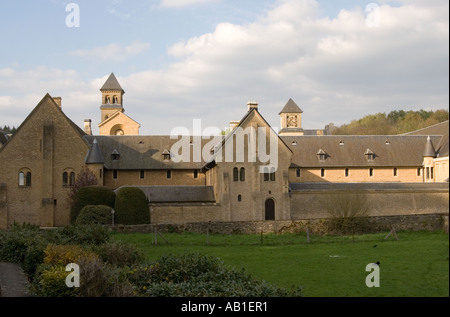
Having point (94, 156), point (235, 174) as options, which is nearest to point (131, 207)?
point (94, 156)

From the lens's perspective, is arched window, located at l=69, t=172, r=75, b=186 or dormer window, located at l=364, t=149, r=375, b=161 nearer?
arched window, located at l=69, t=172, r=75, b=186

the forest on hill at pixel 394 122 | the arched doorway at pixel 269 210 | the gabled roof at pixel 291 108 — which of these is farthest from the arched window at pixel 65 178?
the forest on hill at pixel 394 122

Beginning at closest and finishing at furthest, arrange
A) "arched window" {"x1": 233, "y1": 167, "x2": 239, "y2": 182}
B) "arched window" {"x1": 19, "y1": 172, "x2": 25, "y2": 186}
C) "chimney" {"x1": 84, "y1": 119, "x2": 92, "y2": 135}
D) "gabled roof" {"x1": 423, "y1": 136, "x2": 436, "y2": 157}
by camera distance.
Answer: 1. "arched window" {"x1": 233, "y1": 167, "x2": 239, "y2": 182}
2. "arched window" {"x1": 19, "y1": 172, "x2": 25, "y2": 186}
3. "gabled roof" {"x1": 423, "y1": 136, "x2": 436, "y2": 157}
4. "chimney" {"x1": 84, "y1": 119, "x2": 92, "y2": 135}

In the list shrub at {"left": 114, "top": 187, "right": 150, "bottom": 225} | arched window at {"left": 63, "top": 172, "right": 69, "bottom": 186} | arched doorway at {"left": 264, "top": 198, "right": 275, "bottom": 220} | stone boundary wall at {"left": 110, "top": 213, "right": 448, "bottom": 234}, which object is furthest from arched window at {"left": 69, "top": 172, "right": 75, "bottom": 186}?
arched doorway at {"left": 264, "top": 198, "right": 275, "bottom": 220}

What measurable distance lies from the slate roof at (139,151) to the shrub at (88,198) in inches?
306

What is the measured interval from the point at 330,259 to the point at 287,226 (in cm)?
1665

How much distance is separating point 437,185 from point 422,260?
123 feet

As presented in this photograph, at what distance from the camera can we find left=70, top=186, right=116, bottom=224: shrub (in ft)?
153

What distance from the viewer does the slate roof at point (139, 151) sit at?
56.4 m

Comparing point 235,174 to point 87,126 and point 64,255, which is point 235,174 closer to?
point 64,255

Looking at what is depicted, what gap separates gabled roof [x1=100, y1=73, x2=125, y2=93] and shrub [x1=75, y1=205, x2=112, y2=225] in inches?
2361

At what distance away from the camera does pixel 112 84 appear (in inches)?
3976

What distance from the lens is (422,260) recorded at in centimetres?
1944

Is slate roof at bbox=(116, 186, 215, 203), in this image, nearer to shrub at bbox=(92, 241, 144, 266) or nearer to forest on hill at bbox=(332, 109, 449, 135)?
shrub at bbox=(92, 241, 144, 266)
